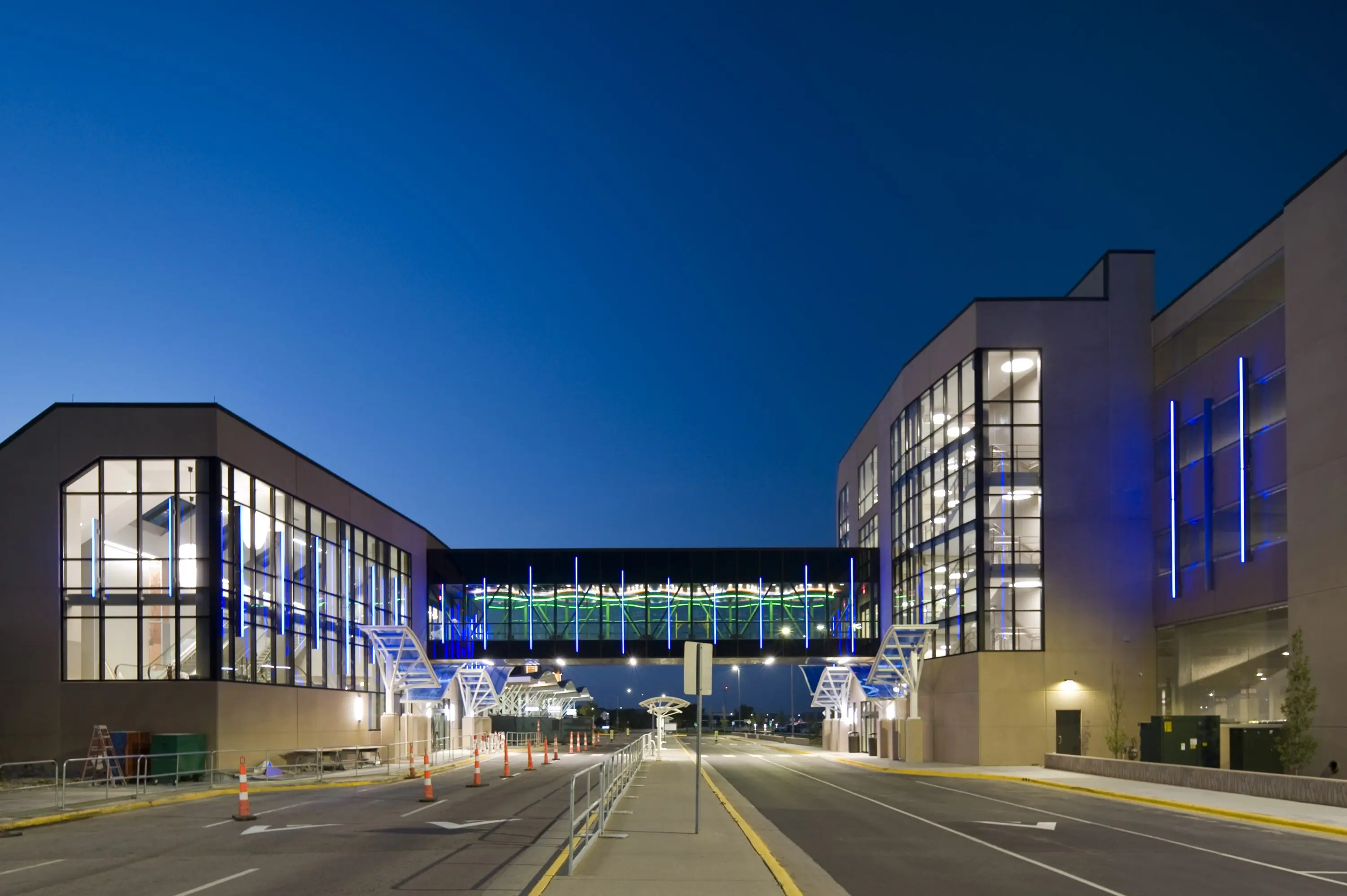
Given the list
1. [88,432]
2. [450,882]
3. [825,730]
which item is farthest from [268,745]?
[825,730]

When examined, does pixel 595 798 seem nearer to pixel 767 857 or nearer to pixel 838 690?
pixel 767 857

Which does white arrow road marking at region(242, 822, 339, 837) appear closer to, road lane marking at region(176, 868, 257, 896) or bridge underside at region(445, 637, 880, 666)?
road lane marking at region(176, 868, 257, 896)

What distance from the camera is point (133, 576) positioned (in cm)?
4103

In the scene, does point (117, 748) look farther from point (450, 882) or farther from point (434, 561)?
point (434, 561)

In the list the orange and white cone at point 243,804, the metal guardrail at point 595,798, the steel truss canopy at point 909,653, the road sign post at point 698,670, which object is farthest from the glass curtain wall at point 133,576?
the steel truss canopy at point 909,653

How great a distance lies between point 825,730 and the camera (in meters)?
88.4

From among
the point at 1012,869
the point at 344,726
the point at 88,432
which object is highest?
the point at 88,432

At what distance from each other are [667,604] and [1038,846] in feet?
175

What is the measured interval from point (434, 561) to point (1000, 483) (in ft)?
110

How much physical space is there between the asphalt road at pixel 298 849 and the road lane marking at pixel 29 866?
0.12 ft

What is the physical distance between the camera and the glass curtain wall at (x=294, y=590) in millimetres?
42938

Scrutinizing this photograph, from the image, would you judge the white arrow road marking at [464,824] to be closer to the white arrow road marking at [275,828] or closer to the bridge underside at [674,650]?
the white arrow road marking at [275,828]

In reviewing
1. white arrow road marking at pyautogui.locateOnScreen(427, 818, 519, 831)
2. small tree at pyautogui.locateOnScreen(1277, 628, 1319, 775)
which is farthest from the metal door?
white arrow road marking at pyautogui.locateOnScreen(427, 818, 519, 831)

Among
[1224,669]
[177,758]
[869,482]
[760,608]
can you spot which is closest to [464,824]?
[177,758]
